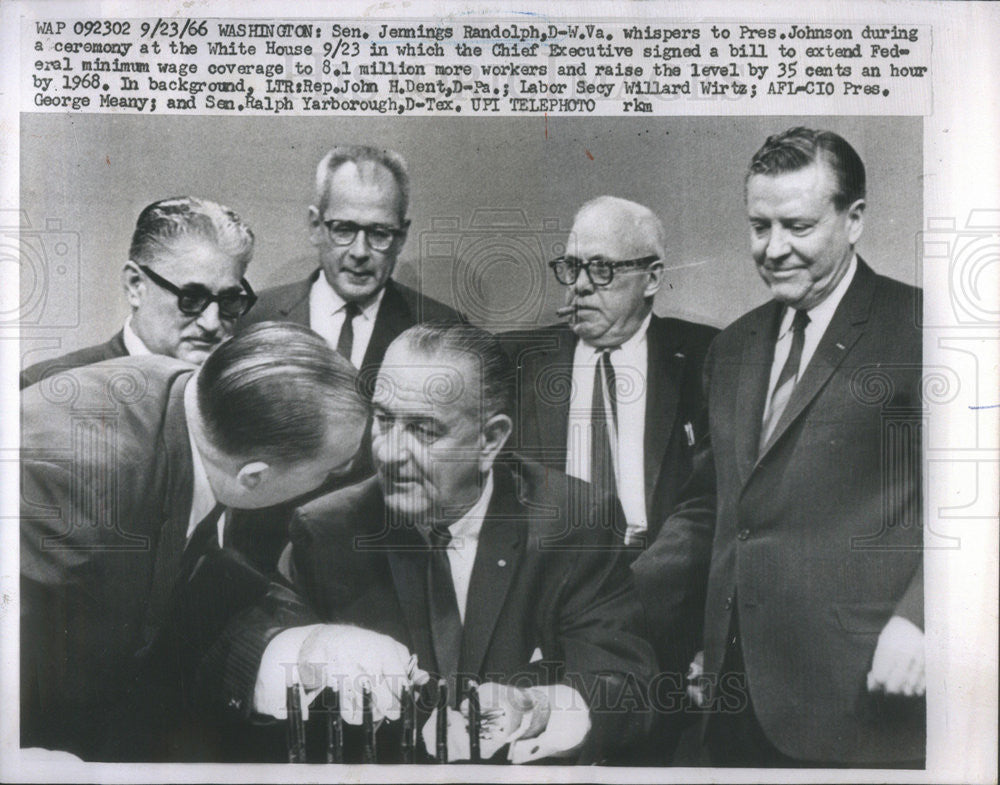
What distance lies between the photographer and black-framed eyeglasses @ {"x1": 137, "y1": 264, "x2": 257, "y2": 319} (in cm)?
304

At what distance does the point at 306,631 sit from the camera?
9.83 feet

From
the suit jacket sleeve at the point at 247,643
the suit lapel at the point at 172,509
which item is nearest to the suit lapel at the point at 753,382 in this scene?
the suit jacket sleeve at the point at 247,643

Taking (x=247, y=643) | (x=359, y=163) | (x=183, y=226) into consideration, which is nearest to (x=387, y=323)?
(x=359, y=163)

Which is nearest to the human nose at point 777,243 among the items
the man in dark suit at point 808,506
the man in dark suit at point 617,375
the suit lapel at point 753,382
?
the man in dark suit at point 808,506

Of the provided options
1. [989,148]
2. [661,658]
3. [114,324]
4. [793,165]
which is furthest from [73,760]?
[989,148]

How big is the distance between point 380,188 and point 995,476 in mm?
2375

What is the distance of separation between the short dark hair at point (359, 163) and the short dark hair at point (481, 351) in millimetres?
422

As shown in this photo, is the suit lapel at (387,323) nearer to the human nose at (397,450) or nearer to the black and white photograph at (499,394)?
the black and white photograph at (499,394)

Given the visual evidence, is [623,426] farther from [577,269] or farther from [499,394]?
[577,269]

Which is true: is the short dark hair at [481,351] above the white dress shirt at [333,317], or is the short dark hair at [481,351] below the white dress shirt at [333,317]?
below

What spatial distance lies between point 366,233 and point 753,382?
1.45 m

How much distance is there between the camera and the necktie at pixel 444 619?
9.81 ft

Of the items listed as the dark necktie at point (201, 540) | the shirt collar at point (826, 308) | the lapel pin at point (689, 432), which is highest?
the shirt collar at point (826, 308)

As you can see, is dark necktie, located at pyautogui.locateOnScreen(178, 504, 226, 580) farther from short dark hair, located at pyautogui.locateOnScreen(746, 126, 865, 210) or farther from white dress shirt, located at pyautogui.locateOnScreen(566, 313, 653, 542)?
short dark hair, located at pyautogui.locateOnScreen(746, 126, 865, 210)
